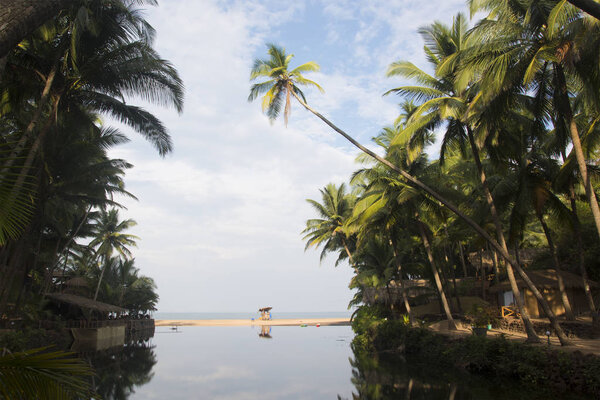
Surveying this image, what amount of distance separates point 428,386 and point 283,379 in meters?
5.40

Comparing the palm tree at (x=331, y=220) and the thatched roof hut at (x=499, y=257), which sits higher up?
the palm tree at (x=331, y=220)

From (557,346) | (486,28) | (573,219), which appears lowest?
(557,346)

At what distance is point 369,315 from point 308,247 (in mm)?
8411

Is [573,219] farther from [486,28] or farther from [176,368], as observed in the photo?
[176,368]

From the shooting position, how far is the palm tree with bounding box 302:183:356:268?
32188mm

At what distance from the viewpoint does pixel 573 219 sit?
16.0 meters

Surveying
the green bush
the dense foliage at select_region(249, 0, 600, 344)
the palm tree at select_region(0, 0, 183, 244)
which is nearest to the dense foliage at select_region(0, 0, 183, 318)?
the palm tree at select_region(0, 0, 183, 244)

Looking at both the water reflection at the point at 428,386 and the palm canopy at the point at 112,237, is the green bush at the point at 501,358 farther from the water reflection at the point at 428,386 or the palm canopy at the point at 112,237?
the palm canopy at the point at 112,237

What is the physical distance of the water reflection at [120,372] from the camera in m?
12.4

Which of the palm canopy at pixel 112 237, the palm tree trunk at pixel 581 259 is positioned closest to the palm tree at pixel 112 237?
the palm canopy at pixel 112 237

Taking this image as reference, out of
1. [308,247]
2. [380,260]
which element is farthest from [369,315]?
[308,247]

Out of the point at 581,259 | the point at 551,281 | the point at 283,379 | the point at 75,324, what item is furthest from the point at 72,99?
the point at 551,281

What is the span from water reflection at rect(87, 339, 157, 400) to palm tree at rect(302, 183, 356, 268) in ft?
50.5

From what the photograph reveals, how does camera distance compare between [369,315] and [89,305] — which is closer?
[89,305]
